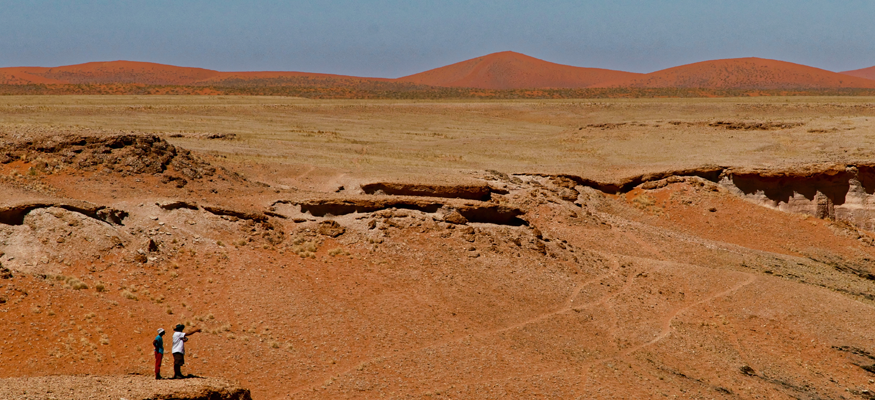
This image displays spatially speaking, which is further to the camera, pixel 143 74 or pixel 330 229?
→ pixel 143 74

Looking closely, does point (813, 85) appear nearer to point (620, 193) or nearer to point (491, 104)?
point (491, 104)

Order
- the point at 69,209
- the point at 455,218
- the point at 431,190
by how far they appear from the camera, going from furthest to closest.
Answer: the point at 431,190
the point at 455,218
the point at 69,209

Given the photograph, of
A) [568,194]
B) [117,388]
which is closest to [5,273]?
[117,388]

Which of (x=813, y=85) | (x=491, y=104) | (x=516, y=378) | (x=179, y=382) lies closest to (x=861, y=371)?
(x=516, y=378)

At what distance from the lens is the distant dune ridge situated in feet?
486

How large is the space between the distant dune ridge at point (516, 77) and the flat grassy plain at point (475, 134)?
81407 mm

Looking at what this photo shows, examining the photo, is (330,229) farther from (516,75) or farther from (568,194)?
(516,75)

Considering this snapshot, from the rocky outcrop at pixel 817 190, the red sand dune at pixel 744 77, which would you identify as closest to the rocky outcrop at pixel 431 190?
the rocky outcrop at pixel 817 190

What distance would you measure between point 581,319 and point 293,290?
616 cm

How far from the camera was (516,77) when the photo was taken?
7013 inches

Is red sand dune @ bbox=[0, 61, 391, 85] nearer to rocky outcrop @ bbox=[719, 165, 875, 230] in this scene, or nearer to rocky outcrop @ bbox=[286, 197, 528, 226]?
rocky outcrop @ bbox=[719, 165, 875, 230]

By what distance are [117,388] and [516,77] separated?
17329 cm

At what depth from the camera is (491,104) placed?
69.2m

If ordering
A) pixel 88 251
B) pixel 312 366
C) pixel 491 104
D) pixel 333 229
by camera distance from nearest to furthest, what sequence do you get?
pixel 312 366 < pixel 88 251 < pixel 333 229 < pixel 491 104
